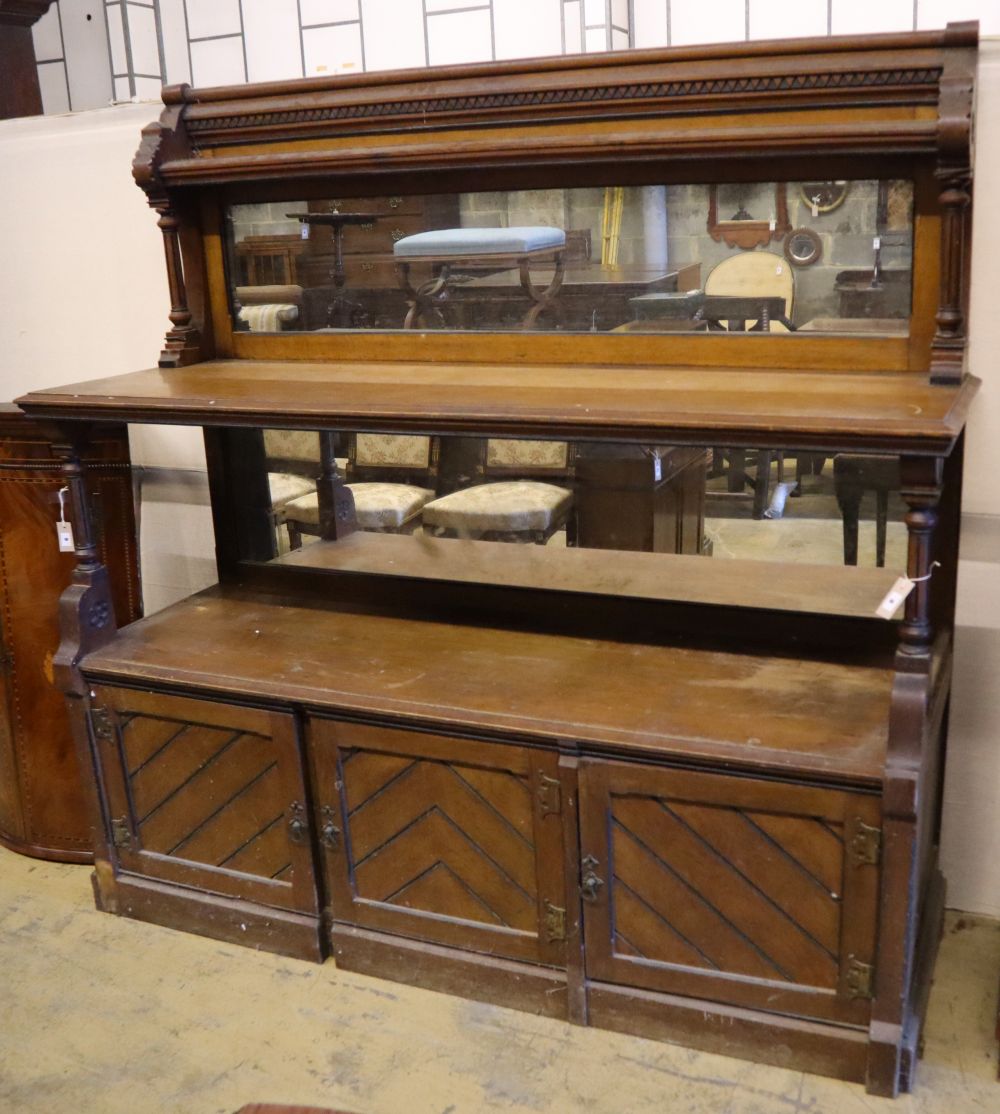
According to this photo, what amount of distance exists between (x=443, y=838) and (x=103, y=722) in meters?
0.88

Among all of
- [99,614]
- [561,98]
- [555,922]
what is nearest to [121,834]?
[99,614]

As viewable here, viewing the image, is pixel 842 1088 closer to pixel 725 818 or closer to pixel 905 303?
pixel 725 818

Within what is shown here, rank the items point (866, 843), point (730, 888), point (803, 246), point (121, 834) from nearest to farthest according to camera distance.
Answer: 1. point (866, 843)
2. point (730, 888)
3. point (803, 246)
4. point (121, 834)

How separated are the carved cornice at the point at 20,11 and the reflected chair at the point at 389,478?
1.68m

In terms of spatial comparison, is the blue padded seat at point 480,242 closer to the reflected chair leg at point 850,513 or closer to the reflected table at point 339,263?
the reflected table at point 339,263

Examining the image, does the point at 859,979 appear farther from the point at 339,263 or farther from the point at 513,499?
the point at 339,263

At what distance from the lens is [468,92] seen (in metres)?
2.50

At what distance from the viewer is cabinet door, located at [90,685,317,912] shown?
8.58 ft

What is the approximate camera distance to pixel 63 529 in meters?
2.94

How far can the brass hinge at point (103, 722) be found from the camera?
2.78 m

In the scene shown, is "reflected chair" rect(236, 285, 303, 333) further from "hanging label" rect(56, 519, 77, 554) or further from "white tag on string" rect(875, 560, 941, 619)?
"white tag on string" rect(875, 560, 941, 619)

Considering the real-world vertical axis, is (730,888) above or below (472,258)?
below

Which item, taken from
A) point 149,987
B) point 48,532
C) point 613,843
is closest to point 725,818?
point 613,843

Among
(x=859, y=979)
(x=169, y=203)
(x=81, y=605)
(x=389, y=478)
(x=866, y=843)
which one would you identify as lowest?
(x=859, y=979)
